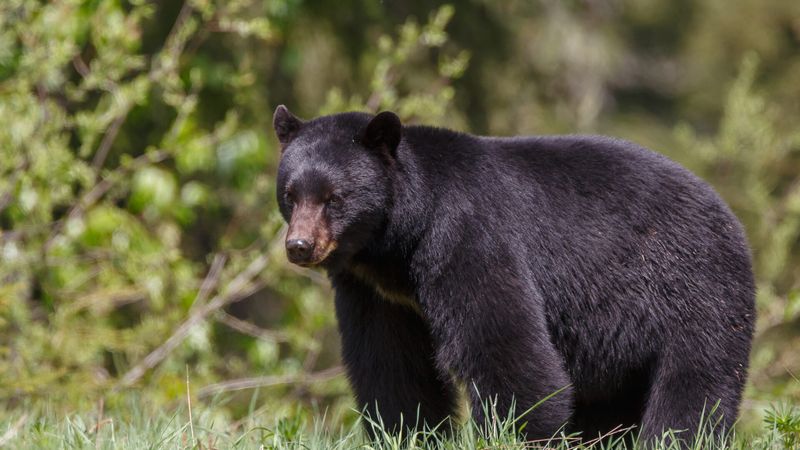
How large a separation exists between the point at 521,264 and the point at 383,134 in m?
0.76

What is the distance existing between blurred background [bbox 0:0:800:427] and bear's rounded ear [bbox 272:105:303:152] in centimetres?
115

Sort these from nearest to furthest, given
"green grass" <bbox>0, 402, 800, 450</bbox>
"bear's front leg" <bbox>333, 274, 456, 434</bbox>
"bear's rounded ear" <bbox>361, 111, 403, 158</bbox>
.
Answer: "green grass" <bbox>0, 402, 800, 450</bbox> → "bear's rounded ear" <bbox>361, 111, 403, 158</bbox> → "bear's front leg" <bbox>333, 274, 456, 434</bbox>

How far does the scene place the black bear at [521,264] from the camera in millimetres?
4133

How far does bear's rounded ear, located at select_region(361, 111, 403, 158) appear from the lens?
4.26 m

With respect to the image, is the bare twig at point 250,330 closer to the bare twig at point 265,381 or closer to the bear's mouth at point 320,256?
the bare twig at point 265,381

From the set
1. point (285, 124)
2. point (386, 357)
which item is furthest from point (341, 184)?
point (386, 357)

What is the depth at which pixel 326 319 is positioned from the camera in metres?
7.59

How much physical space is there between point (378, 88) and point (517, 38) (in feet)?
7.95

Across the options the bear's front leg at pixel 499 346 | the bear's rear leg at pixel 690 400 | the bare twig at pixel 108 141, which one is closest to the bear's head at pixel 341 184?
the bear's front leg at pixel 499 346

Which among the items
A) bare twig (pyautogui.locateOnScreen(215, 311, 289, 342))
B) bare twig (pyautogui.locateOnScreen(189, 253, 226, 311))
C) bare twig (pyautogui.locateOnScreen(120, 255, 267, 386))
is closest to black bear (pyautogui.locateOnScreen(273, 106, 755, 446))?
bare twig (pyautogui.locateOnScreen(120, 255, 267, 386))

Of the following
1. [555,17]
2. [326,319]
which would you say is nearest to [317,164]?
[326,319]

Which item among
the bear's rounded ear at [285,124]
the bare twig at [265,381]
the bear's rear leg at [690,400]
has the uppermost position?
the bear's rounded ear at [285,124]

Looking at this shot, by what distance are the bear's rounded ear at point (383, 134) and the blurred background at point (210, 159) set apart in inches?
50.6

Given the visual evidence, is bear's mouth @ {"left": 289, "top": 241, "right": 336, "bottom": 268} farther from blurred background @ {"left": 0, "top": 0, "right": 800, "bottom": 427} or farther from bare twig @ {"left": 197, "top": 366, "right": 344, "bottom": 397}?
bare twig @ {"left": 197, "top": 366, "right": 344, "bottom": 397}
